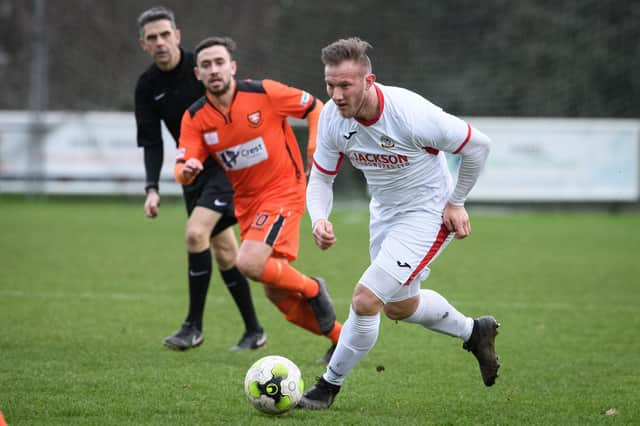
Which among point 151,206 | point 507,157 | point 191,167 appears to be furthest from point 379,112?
point 507,157

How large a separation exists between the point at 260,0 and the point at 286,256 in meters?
15.7

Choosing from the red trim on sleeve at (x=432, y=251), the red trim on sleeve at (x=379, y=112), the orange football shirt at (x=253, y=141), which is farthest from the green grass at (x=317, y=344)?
the red trim on sleeve at (x=379, y=112)

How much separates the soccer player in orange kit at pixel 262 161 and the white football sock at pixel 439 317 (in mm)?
921

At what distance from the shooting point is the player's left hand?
469 cm

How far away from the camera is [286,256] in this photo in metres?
5.84

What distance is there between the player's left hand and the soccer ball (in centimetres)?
112

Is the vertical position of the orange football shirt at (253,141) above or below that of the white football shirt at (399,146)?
below

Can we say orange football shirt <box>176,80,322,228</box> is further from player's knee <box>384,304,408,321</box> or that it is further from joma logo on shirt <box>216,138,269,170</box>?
player's knee <box>384,304,408,321</box>

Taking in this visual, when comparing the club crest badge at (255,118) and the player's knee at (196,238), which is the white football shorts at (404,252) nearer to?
the club crest badge at (255,118)

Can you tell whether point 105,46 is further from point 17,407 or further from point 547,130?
point 17,407

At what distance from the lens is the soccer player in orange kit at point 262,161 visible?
5727 mm

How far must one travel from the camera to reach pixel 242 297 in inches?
255

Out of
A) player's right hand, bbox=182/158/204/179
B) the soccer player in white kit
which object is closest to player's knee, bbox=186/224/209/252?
player's right hand, bbox=182/158/204/179

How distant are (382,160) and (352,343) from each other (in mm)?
968
